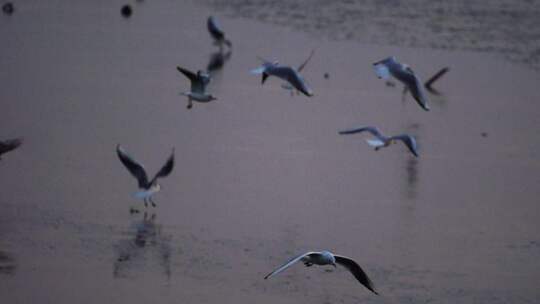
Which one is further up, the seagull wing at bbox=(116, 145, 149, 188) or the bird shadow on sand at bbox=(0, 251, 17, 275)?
the seagull wing at bbox=(116, 145, 149, 188)

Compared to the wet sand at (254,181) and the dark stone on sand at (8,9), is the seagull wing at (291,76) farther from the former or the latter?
the dark stone on sand at (8,9)

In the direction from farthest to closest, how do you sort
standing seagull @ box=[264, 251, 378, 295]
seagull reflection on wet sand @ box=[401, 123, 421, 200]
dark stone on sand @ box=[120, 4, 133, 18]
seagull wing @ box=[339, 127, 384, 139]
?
1. dark stone on sand @ box=[120, 4, 133, 18]
2. seagull wing @ box=[339, 127, 384, 139]
3. seagull reflection on wet sand @ box=[401, 123, 421, 200]
4. standing seagull @ box=[264, 251, 378, 295]

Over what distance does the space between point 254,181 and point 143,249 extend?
81.8 inches

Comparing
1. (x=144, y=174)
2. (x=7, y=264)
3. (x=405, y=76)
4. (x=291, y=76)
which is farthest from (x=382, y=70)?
(x=7, y=264)

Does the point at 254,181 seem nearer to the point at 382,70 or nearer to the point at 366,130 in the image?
the point at 366,130

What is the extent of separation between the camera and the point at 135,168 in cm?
1150

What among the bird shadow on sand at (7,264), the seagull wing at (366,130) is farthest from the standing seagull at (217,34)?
the bird shadow on sand at (7,264)

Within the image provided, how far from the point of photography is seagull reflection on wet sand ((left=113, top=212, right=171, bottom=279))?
391 inches

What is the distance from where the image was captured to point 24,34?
19.4 metres

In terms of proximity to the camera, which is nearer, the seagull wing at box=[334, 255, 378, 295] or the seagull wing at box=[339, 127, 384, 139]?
the seagull wing at box=[334, 255, 378, 295]

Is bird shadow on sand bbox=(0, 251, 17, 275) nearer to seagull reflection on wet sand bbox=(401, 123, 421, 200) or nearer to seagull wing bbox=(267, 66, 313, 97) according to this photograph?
seagull wing bbox=(267, 66, 313, 97)

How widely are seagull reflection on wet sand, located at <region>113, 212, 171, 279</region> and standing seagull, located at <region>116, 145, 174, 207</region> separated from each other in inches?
10.1

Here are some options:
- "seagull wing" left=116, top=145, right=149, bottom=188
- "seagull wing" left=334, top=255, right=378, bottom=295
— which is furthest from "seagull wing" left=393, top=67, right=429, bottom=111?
"seagull wing" left=334, top=255, right=378, bottom=295

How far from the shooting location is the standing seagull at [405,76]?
39.3 feet
